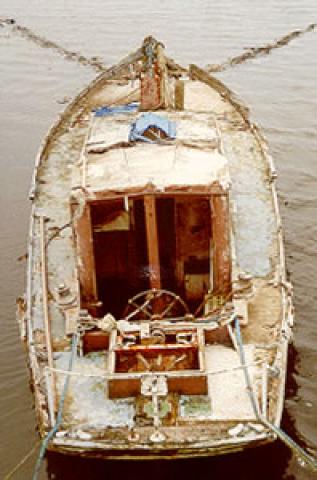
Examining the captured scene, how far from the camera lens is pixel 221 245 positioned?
9047 millimetres

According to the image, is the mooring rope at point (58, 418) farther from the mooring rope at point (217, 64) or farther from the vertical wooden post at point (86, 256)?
the mooring rope at point (217, 64)

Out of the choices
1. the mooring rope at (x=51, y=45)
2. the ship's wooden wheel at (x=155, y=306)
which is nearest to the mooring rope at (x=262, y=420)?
the ship's wooden wheel at (x=155, y=306)

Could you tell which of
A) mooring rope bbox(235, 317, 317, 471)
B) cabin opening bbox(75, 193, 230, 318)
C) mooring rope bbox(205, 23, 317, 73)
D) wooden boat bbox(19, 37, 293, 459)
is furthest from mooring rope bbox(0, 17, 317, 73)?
mooring rope bbox(235, 317, 317, 471)

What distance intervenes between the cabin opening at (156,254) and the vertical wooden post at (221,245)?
0.02 m

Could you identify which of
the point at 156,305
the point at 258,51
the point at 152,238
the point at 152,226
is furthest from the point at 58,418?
the point at 258,51

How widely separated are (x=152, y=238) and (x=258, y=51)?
1962cm

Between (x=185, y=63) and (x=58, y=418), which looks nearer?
(x=58, y=418)

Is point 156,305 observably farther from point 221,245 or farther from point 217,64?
point 217,64

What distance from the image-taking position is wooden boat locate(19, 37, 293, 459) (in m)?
7.86

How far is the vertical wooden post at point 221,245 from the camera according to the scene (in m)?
8.87

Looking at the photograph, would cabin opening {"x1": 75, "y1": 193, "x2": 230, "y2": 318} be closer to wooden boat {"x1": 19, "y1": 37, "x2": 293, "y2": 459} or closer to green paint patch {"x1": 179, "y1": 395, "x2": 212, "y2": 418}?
wooden boat {"x1": 19, "y1": 37, "x2": 293, "y2": 459}

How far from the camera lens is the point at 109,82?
18.3 meters

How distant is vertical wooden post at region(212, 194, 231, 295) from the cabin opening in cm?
2

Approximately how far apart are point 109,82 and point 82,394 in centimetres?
1193
